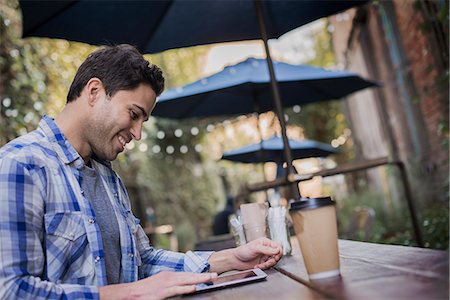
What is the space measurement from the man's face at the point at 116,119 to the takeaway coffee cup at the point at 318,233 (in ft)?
2.50

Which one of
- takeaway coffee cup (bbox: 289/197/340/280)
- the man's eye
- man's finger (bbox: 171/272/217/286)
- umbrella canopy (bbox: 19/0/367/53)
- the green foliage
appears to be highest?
umbrella canopy (bbox: 19/0/367/53)

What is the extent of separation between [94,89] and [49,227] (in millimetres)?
483

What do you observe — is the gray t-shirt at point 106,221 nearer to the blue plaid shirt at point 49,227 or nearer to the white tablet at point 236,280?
the blue plaid shirt at point 49,227

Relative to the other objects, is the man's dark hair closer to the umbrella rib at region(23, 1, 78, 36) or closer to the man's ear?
the man's ear

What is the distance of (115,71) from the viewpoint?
1.76 m

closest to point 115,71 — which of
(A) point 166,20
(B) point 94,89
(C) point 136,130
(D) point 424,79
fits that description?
(B) point 94,89

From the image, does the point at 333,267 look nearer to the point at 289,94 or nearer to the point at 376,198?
the point at 289,94

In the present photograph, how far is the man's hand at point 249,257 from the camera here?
5.69 feet

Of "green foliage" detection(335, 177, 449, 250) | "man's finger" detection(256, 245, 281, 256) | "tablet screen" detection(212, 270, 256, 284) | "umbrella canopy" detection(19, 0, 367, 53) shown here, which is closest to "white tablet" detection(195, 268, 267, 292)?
"tablet screen" detection(212, 270, 256, 284)

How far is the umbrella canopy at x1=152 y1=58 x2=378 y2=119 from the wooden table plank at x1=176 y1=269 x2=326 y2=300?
3.07 metres

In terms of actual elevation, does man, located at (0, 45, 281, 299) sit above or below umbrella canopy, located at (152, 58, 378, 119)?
below

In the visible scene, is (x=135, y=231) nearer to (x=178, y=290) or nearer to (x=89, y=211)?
(x=89, y=211)

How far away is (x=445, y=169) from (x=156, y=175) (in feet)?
19.7

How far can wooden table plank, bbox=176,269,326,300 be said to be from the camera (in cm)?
111
